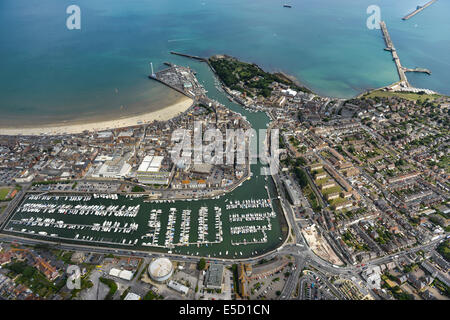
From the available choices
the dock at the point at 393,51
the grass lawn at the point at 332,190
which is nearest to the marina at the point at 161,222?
the grass lawn at the point at 332,190

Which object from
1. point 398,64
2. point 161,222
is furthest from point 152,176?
point 398,64

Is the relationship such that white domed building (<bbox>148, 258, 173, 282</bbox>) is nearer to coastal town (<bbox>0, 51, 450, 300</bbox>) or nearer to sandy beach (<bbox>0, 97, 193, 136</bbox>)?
coastal town (<bbox>0, 51, 450, 300</bbox>)

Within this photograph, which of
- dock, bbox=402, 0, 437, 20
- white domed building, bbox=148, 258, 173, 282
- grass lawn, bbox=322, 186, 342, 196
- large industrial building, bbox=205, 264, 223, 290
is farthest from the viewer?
dock, bbox=402, 0, 437, 20

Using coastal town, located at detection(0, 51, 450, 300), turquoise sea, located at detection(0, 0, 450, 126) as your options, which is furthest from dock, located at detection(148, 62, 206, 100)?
coastal town, located at detection(0, 51, 450, 300)

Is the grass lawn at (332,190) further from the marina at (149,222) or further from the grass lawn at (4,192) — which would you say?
the grass lawn at (4,192)

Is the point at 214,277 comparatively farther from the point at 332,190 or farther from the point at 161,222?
the point at 332,190

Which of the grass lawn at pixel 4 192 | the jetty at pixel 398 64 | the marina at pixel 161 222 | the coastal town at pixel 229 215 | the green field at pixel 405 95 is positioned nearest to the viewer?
the coastal town at pixel 229 215
